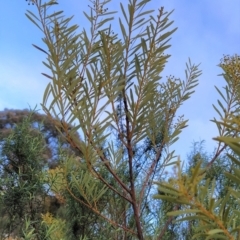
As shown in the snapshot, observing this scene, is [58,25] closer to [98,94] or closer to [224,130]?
[98,94]

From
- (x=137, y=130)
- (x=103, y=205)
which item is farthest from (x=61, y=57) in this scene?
(x=103, y=205)

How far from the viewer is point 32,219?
1161 millimetres

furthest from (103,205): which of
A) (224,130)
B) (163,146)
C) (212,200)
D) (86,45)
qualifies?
(212,200)

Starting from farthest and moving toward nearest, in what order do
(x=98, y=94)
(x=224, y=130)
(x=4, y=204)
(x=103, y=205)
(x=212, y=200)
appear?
1. (x=103, y=205)
2. (x=4, y=204)
3. (x=224, y=130)
4. (x=98, y=94)
5. (x=212, y=200)

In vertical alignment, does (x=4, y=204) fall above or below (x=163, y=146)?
below

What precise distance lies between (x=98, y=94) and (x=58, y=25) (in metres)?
0.16

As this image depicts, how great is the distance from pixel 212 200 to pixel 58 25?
1.58 ft

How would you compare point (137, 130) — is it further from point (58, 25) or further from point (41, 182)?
point (41, 182)

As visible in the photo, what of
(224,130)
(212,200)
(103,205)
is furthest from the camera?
(103,205)

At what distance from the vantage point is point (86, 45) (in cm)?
72

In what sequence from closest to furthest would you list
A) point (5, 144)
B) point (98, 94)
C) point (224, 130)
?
point (98, 94) → point (224, 130) → point (5, 144)

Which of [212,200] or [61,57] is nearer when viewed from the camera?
[212,200]

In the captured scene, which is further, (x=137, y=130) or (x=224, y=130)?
(x=224, y=130)

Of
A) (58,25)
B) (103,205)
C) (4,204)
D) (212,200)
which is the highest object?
(58,25)
